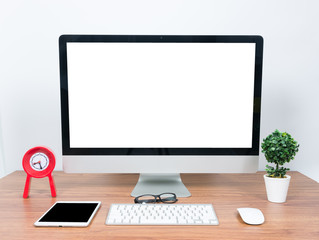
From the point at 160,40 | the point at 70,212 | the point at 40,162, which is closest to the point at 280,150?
the point at 160,40

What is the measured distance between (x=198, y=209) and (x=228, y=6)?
0.88 m

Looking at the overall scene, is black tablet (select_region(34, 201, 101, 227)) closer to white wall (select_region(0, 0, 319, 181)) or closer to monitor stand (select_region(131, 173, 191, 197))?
monitor stand (select_region(131, 173, 191, 197))

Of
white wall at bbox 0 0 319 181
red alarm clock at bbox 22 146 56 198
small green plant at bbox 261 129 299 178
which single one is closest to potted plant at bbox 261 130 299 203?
small green plant at bbox 261 129 299 178

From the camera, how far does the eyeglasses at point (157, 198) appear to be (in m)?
0.80

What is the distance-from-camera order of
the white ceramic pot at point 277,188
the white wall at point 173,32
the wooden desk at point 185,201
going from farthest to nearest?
the white wall at point 173,32 → the white ceramic pot at point 277,188 → the wooden desk at point 185,201

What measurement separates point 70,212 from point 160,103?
17.1 inches

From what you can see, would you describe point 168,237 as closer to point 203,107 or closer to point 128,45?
point 203,107

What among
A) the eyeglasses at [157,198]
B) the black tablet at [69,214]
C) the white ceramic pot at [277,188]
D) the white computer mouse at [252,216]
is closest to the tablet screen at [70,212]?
the black tablet at [69,214]

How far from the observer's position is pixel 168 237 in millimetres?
600

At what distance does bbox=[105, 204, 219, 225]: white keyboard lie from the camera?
662 mm

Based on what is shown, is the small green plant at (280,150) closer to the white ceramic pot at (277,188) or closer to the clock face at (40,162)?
the white ceramic pot at (277,188)

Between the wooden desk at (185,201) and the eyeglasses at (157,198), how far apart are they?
44mm

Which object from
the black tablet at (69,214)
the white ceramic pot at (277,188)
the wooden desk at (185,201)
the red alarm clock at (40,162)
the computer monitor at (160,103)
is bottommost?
the wooden desk at (185,201)

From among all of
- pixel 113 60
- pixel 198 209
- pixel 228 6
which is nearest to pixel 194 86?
pixel 113 60
